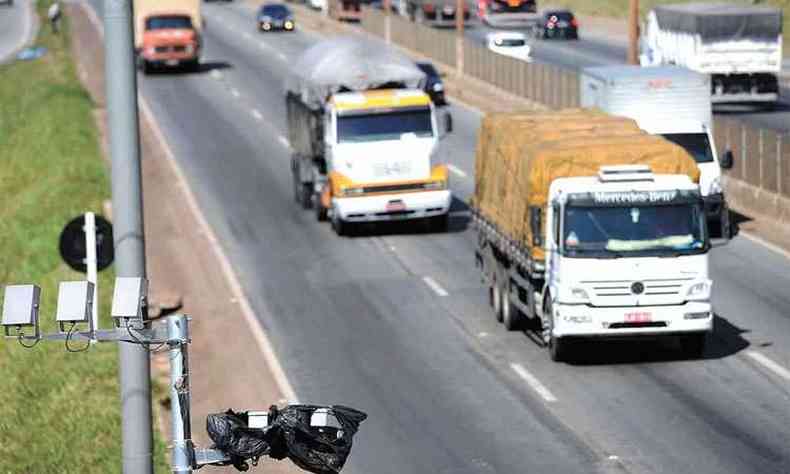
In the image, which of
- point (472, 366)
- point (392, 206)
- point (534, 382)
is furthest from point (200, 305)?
point (534, 382)

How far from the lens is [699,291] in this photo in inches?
914

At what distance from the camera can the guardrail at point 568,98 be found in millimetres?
35844

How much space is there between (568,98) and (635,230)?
28.5m

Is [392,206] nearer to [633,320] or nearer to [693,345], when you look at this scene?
[693,345]

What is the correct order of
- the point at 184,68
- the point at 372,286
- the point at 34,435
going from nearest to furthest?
the point at 34,435, the point at 372,286, the point at 184,68

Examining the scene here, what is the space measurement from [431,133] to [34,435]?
48.0 feet

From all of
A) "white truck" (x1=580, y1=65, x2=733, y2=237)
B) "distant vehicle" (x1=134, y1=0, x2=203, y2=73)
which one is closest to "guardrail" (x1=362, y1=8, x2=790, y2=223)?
"white truck" (x1=580, y1=65, x2=733, y2=237)

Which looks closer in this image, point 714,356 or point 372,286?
point 714,356

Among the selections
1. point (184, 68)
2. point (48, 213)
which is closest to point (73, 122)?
point (48, 213)

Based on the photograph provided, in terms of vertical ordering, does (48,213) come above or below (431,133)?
below

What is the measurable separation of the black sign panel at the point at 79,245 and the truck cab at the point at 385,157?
59.2 feet

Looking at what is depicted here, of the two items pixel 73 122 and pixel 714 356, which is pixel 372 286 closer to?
pixel 714 356

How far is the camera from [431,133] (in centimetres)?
3509

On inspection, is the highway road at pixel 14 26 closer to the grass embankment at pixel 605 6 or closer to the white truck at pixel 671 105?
the grass embankment at pixel 605 6
